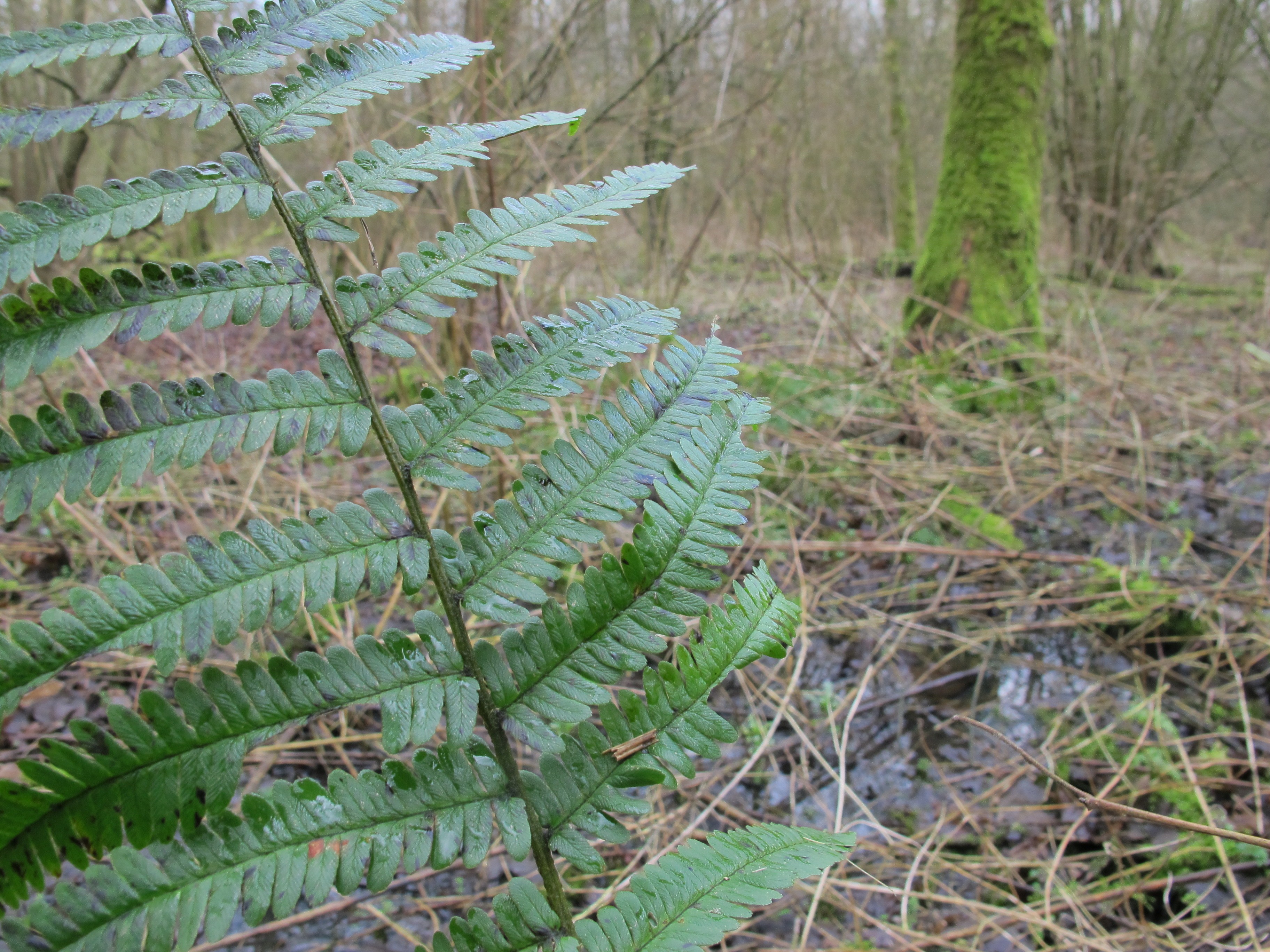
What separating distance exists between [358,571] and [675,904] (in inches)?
16.9

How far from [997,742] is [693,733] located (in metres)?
1.63

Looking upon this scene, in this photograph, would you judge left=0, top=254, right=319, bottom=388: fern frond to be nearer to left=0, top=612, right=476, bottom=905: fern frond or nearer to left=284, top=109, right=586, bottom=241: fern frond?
left=284, top=109, right=586, bottom=241: fern frond

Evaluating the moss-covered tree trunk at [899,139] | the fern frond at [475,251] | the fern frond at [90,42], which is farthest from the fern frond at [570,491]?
the moss-covered tree trunk at [899,139]

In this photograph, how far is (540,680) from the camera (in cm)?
74

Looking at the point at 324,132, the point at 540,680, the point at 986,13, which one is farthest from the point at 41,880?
the point at 986,13

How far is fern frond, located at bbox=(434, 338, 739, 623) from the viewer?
2.43 feet

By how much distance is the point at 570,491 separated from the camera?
0.79 meters

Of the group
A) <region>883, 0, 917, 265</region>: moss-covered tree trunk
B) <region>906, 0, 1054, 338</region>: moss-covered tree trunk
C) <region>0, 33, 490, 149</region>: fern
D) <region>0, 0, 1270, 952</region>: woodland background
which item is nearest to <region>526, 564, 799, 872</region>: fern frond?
<region>0, 0, 1270, 952</region>: woodland background

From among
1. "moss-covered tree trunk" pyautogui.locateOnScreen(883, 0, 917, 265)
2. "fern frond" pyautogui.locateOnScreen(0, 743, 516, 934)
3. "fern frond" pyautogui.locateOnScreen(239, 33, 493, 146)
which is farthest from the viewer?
"moss-covered tree trunk" pyautogui.locateOnScreen(883, 0, 917, 265)

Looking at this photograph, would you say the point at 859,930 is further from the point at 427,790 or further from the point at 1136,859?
the point at 427,790

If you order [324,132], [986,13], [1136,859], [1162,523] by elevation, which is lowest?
[1136,859]

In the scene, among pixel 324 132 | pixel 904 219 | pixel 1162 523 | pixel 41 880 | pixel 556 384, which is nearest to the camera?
pixel 41 880

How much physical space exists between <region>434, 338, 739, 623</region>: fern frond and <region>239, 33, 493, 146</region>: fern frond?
1.09 feet

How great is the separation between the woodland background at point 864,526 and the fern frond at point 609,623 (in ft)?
1.26
